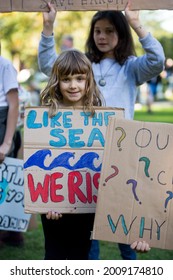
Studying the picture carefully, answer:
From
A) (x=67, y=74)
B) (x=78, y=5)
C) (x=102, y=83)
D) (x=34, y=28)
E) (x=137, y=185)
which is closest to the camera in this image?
Result: (x=137, y=185)

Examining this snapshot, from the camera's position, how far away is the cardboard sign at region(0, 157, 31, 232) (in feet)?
15.4

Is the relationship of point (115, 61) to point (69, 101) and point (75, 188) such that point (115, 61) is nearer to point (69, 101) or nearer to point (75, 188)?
point (69, 101)

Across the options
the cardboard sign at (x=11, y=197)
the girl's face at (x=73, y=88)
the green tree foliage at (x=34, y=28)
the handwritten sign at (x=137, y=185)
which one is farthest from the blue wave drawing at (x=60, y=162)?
the green tree foliage at (x=34, y=28)

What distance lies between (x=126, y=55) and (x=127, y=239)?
137 cm

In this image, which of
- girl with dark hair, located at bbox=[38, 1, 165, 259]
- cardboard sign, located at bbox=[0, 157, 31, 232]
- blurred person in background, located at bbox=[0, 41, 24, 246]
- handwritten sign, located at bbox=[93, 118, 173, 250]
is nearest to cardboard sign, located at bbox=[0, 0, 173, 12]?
girl with dark hair, located at bbox=[38, 1, 165, 259]

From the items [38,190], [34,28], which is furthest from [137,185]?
[34,28]

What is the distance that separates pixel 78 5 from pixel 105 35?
411 mm

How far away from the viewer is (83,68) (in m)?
3.56

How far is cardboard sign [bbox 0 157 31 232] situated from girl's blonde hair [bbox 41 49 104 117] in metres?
1.23

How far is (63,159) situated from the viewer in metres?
3.46

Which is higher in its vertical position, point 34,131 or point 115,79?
point 115,79

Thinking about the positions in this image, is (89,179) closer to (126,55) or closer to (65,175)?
(65,175)

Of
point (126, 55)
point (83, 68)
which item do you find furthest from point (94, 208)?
point (126, 55)

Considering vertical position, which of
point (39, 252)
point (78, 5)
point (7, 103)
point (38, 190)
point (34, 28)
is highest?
point (34, 28)
